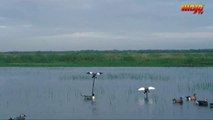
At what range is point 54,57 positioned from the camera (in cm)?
8569

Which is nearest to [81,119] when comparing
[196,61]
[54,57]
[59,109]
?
[59,109]

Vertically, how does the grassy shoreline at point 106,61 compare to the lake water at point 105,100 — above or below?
above

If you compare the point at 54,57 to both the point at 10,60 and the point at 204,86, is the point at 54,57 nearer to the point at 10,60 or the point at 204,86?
the point at 10,60

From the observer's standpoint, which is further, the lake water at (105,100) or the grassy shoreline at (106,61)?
the grassy shoreline at (106,61)

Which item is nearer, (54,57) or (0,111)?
(0,111)

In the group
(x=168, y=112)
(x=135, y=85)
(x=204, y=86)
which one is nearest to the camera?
(x=168, y=112)

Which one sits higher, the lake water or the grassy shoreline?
the grassy shoreline

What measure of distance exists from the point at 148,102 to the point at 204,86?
→ 9.34 m

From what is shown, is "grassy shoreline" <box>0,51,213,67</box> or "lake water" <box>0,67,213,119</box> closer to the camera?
"lake water" <box>0,67,213,119</box>

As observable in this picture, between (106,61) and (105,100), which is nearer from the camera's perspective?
(105,100)

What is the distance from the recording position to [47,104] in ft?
94.2

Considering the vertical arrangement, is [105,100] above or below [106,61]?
below

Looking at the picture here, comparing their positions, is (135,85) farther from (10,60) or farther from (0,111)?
(10,60)

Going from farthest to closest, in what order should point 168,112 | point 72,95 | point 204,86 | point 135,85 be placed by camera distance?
point 135,85, point 204,86, point 72,95, point 168,112
